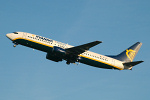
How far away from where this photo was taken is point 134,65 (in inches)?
2660

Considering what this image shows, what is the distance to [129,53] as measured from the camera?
7431 centimetres

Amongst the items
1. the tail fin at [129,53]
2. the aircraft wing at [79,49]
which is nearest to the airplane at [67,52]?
the aircraft wing at [79,49]

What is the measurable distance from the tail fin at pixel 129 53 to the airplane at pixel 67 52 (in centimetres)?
375

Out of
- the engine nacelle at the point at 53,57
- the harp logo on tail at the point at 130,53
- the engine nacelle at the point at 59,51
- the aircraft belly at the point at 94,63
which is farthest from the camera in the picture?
the harp logo on tail at the point at 130,53

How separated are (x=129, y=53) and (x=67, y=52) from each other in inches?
827

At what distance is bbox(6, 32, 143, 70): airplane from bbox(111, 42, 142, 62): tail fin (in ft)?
12.3

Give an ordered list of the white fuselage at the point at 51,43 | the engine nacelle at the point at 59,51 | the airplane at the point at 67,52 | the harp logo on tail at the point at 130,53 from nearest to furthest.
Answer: the engine nacelle at the point at 59,51 < the airplane at the point at 67,52 < the white fuselage at the point at 51,43 < the harp logo on tail at the point at 130,53

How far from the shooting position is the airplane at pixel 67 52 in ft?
202

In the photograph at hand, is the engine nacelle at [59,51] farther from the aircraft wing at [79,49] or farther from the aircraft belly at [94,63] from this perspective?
the aircraft belly at [94,63]

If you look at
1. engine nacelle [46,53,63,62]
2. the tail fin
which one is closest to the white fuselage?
engine nacelle [46,53,63,62]

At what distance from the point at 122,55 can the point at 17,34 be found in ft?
96.6

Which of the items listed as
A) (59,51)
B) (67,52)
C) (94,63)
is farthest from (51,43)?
(94,63)

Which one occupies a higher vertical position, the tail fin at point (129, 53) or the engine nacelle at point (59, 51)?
the tail fin at point (129, 53)

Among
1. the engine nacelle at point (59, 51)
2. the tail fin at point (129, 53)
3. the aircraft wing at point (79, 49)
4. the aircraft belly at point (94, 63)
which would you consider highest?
the tail fin at point (129, 53)
